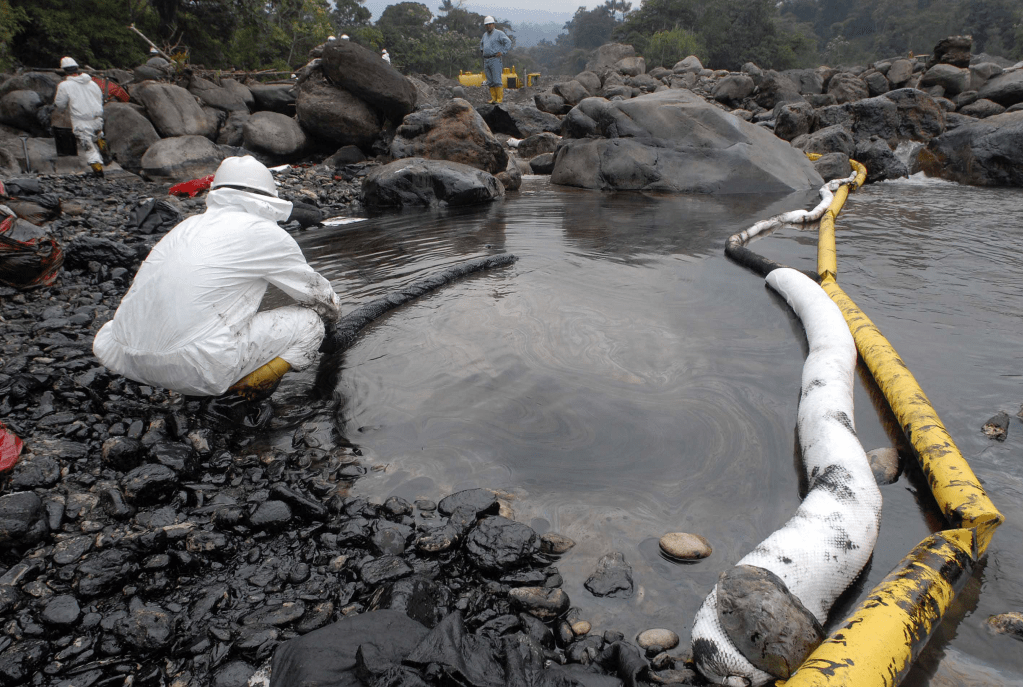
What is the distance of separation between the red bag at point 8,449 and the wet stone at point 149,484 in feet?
1.64

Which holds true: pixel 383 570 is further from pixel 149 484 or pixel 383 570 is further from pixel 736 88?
pixel 736 88

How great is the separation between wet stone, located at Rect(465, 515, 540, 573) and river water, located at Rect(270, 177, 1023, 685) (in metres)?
0.16

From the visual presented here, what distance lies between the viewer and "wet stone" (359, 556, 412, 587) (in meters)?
2.22

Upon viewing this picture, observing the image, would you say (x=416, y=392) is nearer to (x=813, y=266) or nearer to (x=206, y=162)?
(x=813, y=266)

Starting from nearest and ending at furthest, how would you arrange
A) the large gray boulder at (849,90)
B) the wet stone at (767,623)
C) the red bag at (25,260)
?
the wet stone at (767,623)
the red bag at (25,260)
the large gray boulder at (849,90)

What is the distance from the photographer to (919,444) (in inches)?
101

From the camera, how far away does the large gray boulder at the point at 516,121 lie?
15.9 metres

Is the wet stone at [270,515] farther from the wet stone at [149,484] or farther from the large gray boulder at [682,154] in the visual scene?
the large gray boulder at [682,154]

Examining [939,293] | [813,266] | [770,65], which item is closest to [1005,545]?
[939,293]

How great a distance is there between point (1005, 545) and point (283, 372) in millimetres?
3404

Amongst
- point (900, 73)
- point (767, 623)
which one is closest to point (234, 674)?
point (767, 623)

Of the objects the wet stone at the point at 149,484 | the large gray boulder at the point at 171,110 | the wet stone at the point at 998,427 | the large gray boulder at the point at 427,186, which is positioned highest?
the large gray boulder at the point at 171,110

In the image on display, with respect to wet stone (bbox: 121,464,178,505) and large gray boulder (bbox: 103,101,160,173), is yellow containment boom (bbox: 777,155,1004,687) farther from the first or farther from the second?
large gray boulder (bbox: 103,101,160,173)

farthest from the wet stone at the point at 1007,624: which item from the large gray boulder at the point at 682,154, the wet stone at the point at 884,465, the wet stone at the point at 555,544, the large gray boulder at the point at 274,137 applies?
the large gray boulder at the point at 274,137
